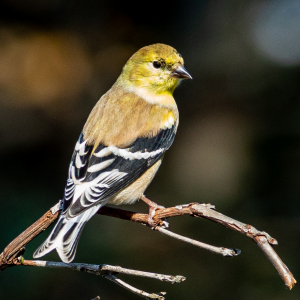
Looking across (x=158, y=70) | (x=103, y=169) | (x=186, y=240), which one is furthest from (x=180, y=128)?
(x=186, y=240)

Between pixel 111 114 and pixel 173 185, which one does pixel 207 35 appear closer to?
pixel 173 185

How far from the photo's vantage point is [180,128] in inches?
180

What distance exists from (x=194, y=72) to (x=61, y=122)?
5.01ft

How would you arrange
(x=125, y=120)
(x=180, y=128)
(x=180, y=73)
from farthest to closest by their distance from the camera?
(x=180, y=128) < (x=180, y=73) < (x=125, y=120)

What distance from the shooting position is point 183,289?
3783 millimetres

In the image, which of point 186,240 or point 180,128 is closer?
point 186,240

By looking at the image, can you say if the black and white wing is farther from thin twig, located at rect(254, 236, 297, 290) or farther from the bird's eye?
thin twig, located at rect(254, 236, 297, 290)

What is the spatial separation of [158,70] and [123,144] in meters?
0.70

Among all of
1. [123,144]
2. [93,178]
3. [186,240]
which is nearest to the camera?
[186,240]

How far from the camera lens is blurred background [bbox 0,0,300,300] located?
3873 mm

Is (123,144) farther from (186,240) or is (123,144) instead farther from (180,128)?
(180,128)

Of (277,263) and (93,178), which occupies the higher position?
(93,178)

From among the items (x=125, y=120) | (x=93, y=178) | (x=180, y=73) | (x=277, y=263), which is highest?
(x=180, y=73)

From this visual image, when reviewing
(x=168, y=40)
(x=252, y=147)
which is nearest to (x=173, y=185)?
(x=252, y=147)
